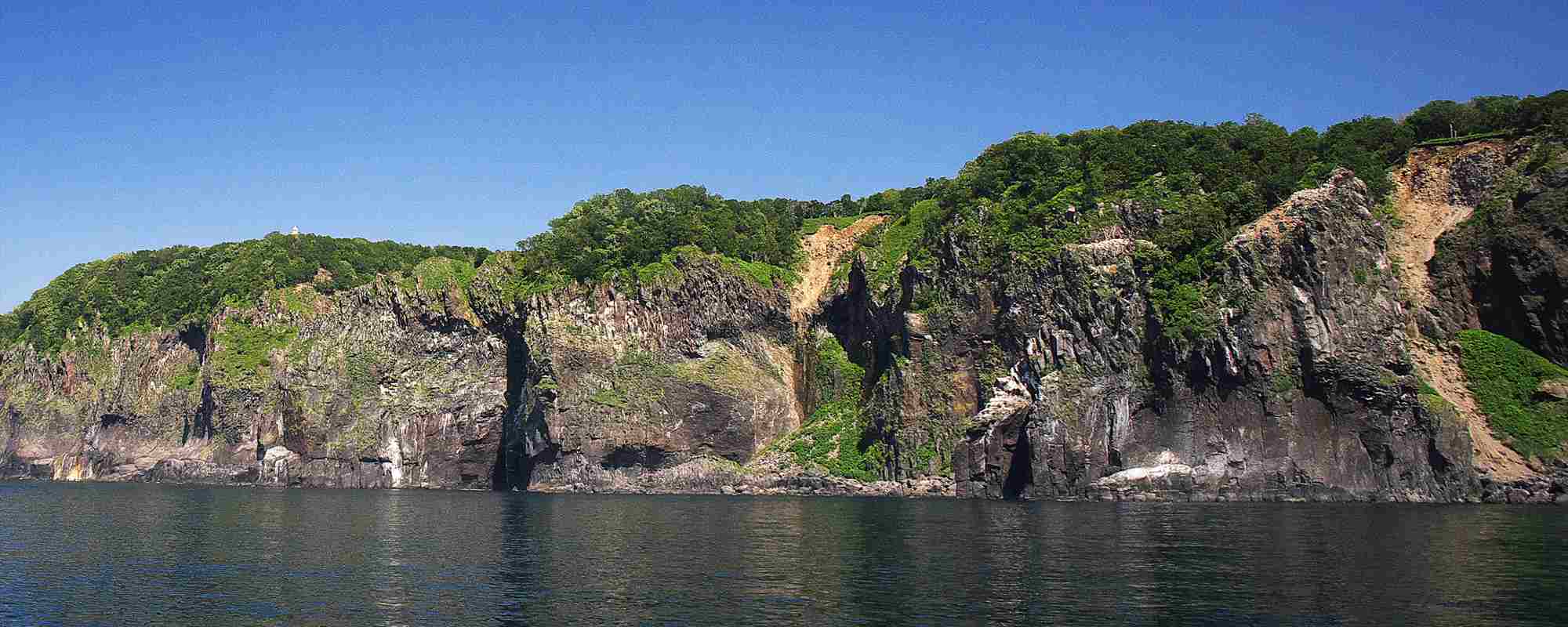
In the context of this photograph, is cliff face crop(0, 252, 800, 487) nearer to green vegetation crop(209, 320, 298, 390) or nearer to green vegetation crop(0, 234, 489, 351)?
green vegetation crop(209, 320, 298, 390)

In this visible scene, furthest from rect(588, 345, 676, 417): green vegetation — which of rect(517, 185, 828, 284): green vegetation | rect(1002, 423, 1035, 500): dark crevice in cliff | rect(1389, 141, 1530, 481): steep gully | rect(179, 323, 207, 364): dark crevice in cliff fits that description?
rect(1389, 141, 1530, 481): steep gully

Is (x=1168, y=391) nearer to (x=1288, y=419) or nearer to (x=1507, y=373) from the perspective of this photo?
(x=1288, y=419)

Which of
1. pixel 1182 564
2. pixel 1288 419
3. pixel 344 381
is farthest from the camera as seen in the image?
pixel 344 381

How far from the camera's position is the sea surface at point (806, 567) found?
3762 cm

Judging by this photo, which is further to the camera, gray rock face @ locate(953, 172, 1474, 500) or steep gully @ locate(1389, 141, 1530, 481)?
gray rock face @ locate(953, 172, 1474, 500)

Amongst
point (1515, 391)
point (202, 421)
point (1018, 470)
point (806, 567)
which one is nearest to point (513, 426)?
point (202, 421)

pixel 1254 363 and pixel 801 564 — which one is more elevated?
pixel 1254 363

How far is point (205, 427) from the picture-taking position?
142m

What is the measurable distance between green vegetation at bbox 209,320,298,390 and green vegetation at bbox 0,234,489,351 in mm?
3513

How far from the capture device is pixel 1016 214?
357ft

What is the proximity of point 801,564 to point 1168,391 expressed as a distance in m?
49.4

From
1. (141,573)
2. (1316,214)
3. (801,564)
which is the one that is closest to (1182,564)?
(801,564)

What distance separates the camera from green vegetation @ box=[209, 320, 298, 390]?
443 feet

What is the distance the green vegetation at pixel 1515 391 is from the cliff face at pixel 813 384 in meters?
2.81
